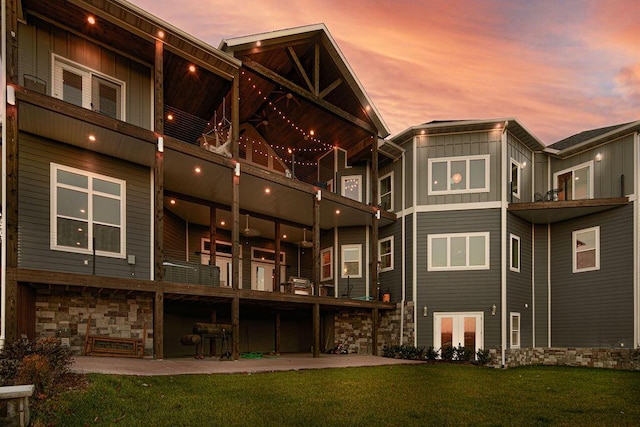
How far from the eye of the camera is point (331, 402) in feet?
24.2

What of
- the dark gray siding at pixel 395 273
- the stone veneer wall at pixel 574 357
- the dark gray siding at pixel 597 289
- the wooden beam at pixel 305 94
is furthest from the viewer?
the dark gray siding at pixel 395 273

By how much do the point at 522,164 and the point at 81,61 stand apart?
1634cm

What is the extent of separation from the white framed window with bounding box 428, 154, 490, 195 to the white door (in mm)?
4925

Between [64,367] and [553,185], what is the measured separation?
1860 centimetres

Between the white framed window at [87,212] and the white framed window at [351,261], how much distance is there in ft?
33.9

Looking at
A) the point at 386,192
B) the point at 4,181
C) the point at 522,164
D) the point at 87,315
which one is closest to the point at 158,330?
the point at 87,315

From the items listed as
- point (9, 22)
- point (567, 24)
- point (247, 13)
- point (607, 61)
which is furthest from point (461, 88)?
point (9, 22)

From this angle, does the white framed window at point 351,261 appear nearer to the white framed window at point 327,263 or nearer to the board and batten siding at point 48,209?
the white framed window at point 327,263

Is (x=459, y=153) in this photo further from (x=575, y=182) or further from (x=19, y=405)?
(x=19, y=405)

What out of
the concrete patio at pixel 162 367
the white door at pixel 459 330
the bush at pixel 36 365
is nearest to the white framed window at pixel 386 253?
the white door at pixel 459 330

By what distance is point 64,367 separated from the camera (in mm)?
7598

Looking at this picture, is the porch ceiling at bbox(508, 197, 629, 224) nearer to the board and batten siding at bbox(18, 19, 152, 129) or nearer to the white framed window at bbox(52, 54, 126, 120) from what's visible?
the board and batten siding at bbox(18, 19, 152, 129)

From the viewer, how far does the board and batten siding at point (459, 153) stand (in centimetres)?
1756

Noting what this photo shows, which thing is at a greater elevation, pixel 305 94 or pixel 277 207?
pixel 305 94
